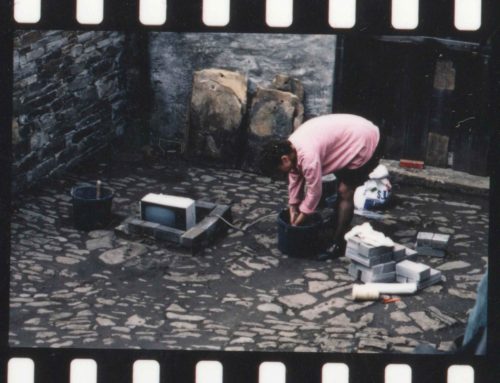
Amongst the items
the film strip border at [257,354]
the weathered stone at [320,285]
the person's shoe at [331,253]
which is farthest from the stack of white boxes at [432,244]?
the film strip border at [257,354]

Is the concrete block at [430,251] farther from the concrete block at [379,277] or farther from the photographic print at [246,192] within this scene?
the concrete block at [379,277]

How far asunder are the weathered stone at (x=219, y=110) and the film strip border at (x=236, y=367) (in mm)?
8658

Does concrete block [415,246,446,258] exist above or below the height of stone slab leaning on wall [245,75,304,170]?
below

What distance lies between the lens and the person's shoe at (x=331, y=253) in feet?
28.6

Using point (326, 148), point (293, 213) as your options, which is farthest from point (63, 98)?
point (326, 148)

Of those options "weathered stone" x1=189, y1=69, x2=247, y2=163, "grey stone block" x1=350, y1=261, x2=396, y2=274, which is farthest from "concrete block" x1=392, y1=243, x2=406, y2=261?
"weathered stone" x1=189, y1=69, x2=247, y2=163

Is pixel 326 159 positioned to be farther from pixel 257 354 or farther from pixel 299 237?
pixel 257 354

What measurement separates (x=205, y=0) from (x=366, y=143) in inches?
230

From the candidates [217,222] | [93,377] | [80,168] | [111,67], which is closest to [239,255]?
[217,222]

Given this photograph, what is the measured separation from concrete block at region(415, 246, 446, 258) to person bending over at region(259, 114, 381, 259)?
0.70m

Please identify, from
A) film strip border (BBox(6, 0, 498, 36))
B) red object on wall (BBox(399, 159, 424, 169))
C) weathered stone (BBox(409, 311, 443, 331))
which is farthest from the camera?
red object on wall (BBox(399, 159, 424, 169))

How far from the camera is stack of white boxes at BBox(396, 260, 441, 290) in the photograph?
317 inches

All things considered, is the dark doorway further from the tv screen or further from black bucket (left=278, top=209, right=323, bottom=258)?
the tv screen

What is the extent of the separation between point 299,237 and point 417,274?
1170 millimetres
